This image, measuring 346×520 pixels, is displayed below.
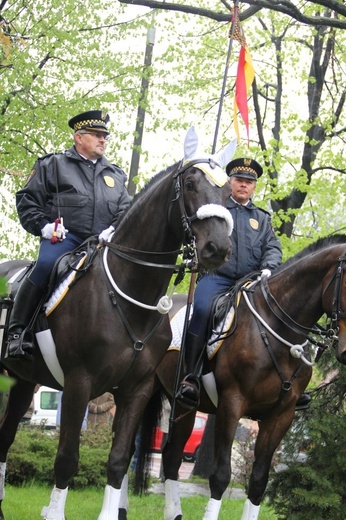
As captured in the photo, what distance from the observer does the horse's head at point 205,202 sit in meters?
7.02

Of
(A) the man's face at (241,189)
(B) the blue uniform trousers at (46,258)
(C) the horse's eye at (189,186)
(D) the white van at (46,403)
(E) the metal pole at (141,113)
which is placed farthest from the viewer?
(D) the white van at (46,403)

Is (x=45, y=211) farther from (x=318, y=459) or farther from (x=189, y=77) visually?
(x=189, y=77)

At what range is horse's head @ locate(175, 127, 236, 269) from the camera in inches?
276

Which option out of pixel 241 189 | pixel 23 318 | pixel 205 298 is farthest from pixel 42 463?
pixel 23 318

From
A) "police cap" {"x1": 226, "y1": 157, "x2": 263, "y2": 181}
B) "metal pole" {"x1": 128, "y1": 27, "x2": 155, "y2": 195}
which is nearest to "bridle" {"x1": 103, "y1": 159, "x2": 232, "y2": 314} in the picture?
"police cap" {"x1": 226, "y1": 157, "x2": 263, "y2": 181}

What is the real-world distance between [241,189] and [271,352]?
2253 mm

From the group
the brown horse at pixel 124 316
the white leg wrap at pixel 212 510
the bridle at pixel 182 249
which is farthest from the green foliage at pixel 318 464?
the bridle at pixel 182 249

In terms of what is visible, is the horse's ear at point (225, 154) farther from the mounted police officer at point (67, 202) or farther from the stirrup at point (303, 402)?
the stirrup at point (303, 402)

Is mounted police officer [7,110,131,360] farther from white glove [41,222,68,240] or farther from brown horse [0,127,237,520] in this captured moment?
brown horse [0,127,237,520]

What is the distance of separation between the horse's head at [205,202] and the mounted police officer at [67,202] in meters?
1.07

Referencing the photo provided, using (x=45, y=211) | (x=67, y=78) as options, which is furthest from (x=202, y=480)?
(x=45, y=211)

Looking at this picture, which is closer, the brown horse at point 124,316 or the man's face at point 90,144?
the brown horse at point 124,316

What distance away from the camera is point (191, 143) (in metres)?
7.67

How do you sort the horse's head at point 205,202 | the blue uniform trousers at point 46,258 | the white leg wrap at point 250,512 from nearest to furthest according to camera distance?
the horse's head at point 205,202 → the blue uniform trousers at point 46,258 → the white leg wrap at point 250,512
